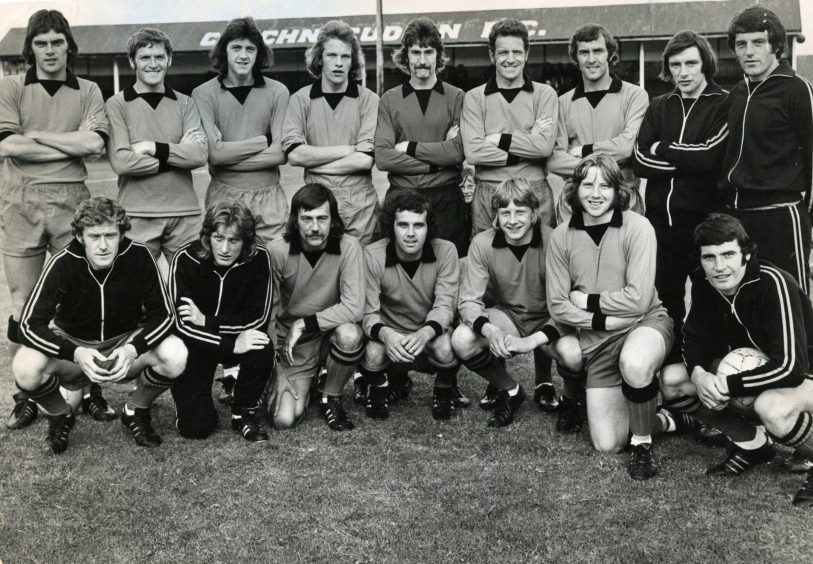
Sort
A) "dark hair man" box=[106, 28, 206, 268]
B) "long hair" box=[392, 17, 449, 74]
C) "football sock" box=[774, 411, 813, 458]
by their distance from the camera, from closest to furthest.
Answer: "football sock" box=[774, 411, 813, 458] → "dark hair man" box=[106, 28, 206, 268] → "long hair" box=[392, 17, 449, 74]

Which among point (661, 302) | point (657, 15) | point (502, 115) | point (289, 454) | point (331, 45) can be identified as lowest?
point (289, 454)

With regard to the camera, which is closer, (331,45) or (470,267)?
(470,267)

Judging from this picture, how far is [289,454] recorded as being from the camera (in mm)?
4258

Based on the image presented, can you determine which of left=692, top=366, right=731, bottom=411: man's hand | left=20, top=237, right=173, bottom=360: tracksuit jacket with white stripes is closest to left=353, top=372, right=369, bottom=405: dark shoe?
left=20, top=237, right=173, bottom=360: tracksuit jacket with white stripes

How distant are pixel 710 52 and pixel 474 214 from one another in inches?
64.0

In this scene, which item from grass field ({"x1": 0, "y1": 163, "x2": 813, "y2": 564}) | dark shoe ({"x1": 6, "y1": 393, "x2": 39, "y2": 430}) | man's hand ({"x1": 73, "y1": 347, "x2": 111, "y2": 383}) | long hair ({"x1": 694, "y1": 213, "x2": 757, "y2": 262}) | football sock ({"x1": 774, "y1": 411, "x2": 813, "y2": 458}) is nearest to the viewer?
grass field ({"x1": 0, "y1": 163, "x2": 813, "y2": 564})

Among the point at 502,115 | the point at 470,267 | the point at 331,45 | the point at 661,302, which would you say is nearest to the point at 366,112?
the point at 331,45

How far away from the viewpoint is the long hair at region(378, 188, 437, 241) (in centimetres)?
477

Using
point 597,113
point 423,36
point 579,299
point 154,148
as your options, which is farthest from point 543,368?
point 154,148

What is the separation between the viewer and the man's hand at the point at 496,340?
4500mm

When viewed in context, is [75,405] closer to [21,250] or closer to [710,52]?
[21,250]

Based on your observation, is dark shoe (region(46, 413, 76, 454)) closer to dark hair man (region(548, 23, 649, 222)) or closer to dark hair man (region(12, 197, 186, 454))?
dark hair man (region(12, 197, 186, 454))

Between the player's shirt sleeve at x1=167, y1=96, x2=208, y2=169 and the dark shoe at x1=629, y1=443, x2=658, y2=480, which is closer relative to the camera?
the dark shoe at x1=629, y1=443, x2=658, y2=480

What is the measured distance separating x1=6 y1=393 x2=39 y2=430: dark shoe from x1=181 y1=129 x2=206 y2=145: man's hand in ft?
5.64
